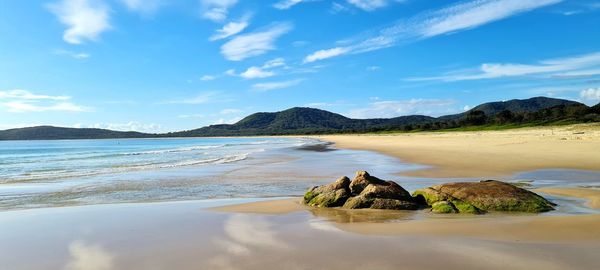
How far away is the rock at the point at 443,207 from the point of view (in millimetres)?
9398

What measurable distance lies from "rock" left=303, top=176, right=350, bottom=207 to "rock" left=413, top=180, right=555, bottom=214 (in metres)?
1.98

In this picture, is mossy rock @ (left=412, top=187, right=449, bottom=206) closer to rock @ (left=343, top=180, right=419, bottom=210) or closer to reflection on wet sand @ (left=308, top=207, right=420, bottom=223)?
rock @ (left=343, top=180, right=419, bottom=210)

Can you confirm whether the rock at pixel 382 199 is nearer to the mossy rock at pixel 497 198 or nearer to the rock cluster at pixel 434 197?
the rock cluster at pixel 434 197

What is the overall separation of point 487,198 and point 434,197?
3.81ft

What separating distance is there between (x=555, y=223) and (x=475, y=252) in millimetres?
2627

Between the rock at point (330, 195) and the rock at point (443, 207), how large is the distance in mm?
2175

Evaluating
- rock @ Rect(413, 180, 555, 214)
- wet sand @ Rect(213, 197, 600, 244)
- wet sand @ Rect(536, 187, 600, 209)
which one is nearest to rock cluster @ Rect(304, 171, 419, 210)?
wet sand @ Rect(213, 197, 600, 244)

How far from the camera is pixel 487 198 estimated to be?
9617 millimetres

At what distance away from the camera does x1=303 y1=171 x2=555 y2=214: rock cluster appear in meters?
9.39

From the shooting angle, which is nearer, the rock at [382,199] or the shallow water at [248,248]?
the shallow water at [248,248]

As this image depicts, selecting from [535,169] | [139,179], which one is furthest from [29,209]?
[535,169]

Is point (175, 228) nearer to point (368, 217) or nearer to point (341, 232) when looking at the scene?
point (341, 232)

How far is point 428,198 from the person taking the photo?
10.4 m

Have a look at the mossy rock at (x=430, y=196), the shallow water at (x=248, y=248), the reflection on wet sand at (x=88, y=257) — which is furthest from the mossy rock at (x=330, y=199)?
the reflection on wet sand at (x=88, y=257)
